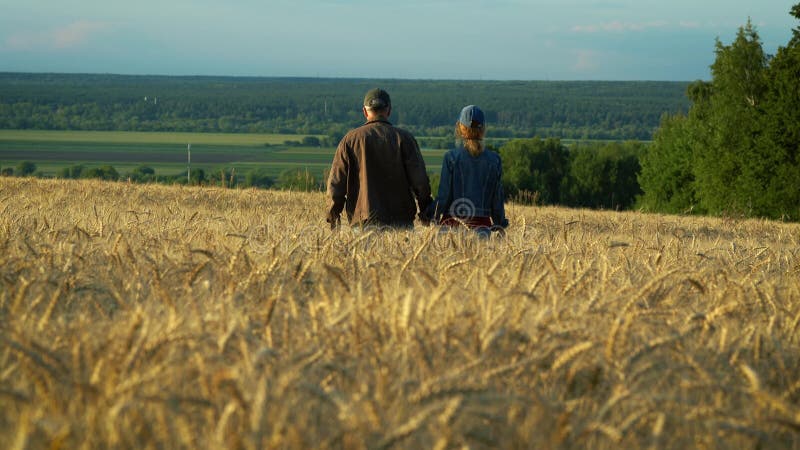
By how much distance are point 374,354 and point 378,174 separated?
5111 mm

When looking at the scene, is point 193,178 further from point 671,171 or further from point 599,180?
point 599,180

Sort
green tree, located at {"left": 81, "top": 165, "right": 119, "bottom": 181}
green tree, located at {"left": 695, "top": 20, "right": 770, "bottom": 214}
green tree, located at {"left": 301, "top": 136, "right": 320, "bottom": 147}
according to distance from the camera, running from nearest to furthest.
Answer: green tree, located at {"left": 81, "top": 165, "right": 119, "bottom": 181}, green tree, located at {"left": 695, "top": 20, "right": 770, "bottom": 214}, green tree, located at {"left": 301, "top": 136, "right": 320, "bottom": 147}

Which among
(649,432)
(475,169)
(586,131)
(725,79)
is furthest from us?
(586,131)

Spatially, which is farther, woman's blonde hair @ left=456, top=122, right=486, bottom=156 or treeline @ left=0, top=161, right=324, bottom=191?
treeline @ left=0, top=161, right=324, bottom=191

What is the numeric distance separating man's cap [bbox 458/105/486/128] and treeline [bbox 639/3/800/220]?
3315cm

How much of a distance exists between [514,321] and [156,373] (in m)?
1.43

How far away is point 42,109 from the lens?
196375 mm

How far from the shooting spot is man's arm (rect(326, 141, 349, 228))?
818 centimetres

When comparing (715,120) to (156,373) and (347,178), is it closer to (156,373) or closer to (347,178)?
(347,178)

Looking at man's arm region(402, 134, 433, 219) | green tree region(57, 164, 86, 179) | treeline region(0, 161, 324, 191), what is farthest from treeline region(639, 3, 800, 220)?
man's arm region(402, 134, 433, 219)

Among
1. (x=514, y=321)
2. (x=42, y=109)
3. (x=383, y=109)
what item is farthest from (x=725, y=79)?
(x=42, y=109)

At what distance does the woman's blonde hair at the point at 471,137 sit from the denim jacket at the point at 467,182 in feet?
0.16

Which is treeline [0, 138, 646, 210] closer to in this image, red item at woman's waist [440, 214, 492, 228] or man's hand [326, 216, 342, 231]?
man's hand [326, 216, 342, 231]

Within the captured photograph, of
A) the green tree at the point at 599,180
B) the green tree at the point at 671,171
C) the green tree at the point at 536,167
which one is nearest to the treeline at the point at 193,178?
the green tree at the point at 536,167
